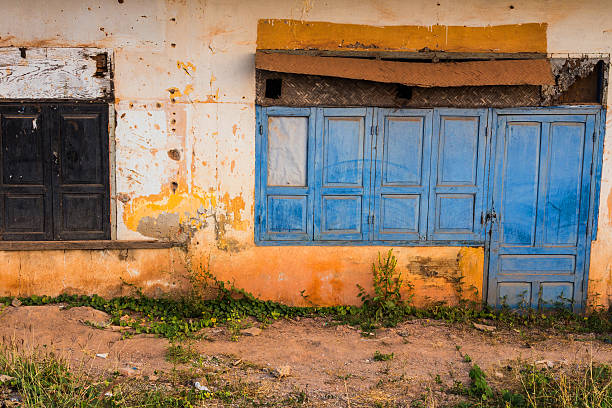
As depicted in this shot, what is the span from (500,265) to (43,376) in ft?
14.8

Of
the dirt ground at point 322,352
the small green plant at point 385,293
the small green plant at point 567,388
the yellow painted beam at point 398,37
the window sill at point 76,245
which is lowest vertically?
the dirt ground at point 322,352

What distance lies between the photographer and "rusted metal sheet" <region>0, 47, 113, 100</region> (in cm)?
559

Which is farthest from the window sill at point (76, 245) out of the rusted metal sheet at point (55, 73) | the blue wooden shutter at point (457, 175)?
the blue wooden shutter at point (457, 175)

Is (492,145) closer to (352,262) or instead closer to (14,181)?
(352,262)

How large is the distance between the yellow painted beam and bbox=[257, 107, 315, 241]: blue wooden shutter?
2.35 feet

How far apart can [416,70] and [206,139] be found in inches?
89.8

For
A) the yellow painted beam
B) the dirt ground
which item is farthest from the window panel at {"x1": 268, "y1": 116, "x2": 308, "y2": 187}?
the dirt ground

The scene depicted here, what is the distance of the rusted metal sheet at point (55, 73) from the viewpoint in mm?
5590

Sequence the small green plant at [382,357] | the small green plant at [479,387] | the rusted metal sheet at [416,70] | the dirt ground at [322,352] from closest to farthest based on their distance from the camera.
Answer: the small green plant at [479,387] < the dirt ground at [322,352] < the small green plant at [382,357] < the rusted metal sheet at [416,70]

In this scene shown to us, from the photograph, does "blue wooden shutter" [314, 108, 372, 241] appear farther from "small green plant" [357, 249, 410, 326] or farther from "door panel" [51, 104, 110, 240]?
"door panel" [51, 104, 110, 240]

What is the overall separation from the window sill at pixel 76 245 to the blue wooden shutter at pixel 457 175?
9.51 feet

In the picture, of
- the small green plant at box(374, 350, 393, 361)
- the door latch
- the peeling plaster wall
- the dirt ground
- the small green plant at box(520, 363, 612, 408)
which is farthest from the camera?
the door latch

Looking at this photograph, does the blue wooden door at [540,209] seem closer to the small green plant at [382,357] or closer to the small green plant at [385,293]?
the small green plant at [385,293]

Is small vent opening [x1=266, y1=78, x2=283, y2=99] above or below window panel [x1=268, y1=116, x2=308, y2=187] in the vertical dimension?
above
